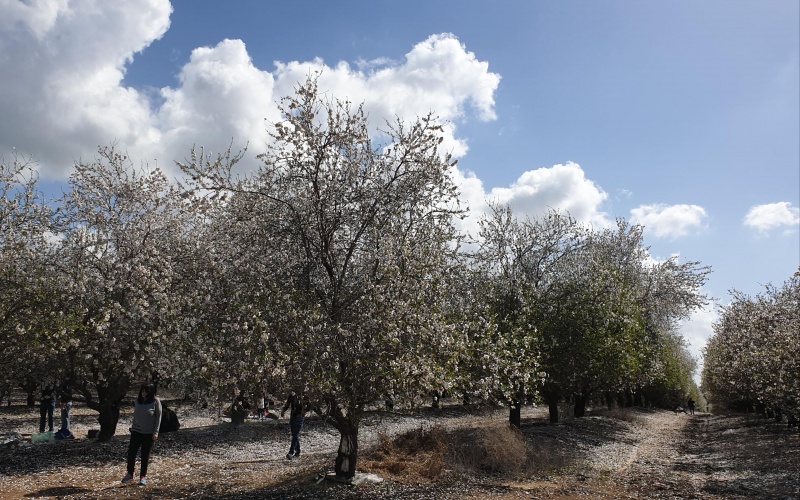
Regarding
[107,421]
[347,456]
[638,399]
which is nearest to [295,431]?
[347,456]

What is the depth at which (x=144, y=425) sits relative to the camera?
14.3 m

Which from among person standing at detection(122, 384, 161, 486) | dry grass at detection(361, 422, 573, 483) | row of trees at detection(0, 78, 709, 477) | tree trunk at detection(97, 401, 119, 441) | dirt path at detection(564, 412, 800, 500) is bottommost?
dirt path at detection(564, 412, 800, 500)

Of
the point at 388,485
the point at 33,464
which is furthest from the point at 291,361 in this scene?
the point at 33,464

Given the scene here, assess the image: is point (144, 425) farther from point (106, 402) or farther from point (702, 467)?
point (702, 467)

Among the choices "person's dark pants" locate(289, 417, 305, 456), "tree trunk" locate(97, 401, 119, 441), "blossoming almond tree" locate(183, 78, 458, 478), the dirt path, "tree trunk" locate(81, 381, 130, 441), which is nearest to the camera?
"blossoming almond tree" locate(183, 78, 458, 478)

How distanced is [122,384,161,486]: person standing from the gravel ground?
64 centimetres

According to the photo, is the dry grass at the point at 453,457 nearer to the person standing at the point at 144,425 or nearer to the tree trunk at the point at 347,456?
the tree trunk at the point at 347,456

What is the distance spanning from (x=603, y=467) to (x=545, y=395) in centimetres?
1202

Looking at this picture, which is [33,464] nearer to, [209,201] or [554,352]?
[209,201]

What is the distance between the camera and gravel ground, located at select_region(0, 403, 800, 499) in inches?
563

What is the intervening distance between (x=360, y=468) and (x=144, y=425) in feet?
21.4

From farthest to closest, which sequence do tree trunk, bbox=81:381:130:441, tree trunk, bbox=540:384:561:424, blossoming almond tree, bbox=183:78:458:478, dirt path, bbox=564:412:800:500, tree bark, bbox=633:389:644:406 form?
tree bark, bbox=633:389:644:406 < tree trunk, bbox=540:384:561:424 < tree trunk, bbox=81:381:130:441 < dirt path, bbox=564:412:800:500 < blossoming almond tree, bbox=183:78:458:478

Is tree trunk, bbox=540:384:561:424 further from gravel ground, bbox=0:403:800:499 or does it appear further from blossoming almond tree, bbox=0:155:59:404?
blossoming almond tree, bbox=0:155:59:404

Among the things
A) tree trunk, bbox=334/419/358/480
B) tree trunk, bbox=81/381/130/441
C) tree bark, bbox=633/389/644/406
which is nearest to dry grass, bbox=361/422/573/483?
tree trunk, bbox=334/419/358/480
